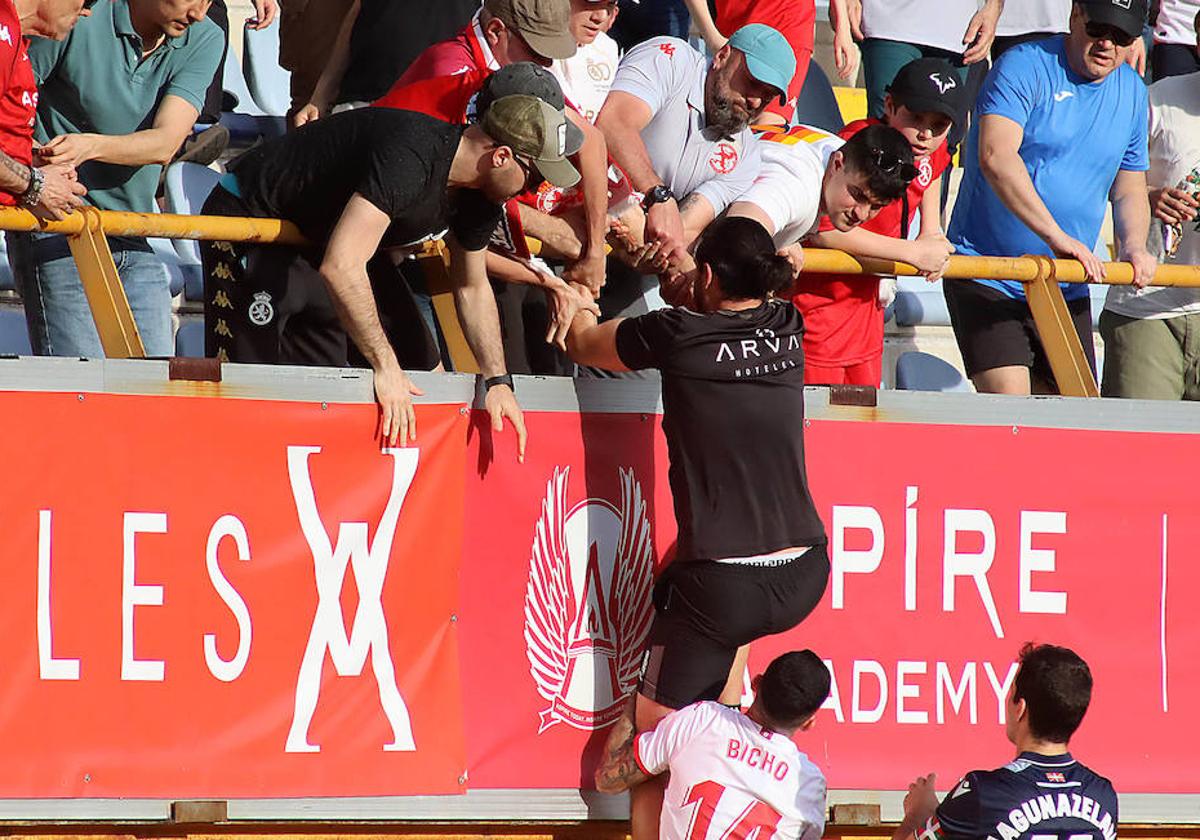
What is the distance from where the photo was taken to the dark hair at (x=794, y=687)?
488 centimetres

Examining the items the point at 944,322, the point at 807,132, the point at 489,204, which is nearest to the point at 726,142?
the point at 807,132

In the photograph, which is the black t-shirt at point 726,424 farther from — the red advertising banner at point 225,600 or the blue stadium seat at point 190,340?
the blue stadium seat at point 190,340

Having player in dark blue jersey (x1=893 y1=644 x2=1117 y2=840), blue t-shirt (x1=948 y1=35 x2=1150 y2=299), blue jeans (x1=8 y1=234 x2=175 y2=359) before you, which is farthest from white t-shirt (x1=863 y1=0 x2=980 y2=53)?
player in dark blue jersey (x1=893 y1=644 x2=1117 y2=840)

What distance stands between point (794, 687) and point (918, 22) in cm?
416

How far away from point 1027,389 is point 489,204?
7.37ft

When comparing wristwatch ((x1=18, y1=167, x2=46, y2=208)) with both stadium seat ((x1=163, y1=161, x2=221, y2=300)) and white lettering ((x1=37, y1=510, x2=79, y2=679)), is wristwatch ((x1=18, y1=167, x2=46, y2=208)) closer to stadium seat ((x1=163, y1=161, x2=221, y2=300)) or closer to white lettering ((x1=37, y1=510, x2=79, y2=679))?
white lettering ((x1=37, y1=510, x2=79, y2=679))

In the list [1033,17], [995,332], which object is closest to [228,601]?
[995,332]

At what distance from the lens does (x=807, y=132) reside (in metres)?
6.05

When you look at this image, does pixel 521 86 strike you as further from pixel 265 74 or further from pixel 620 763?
pixel 265 74

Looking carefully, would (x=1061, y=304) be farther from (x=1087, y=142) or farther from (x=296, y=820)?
(x=296, y=820)

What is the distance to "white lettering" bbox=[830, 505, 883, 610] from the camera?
17.8 feet

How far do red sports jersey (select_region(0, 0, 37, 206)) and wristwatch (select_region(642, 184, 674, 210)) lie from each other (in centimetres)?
187

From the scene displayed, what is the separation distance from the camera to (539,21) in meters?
5.52

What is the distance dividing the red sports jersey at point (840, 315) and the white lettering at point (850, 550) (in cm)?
66
